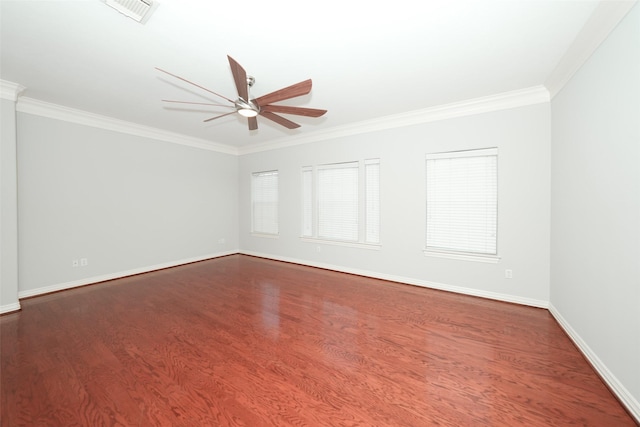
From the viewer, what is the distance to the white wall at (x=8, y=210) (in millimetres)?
3070

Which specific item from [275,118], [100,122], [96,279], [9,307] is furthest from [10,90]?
[275,118]

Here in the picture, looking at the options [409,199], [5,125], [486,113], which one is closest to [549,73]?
[486,113]

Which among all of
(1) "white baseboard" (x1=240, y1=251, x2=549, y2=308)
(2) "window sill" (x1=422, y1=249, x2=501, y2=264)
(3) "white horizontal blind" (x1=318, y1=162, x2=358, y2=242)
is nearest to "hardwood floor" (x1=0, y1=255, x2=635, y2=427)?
(1) "white baseboard" (x1=240, y1=251, x2=549, y2=308)

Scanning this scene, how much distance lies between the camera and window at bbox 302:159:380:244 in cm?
452

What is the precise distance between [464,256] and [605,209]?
1.82m

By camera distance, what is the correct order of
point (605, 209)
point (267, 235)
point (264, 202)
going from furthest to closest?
1. point (264, 202)
2. point (267, 235)
3. point (605, 209)

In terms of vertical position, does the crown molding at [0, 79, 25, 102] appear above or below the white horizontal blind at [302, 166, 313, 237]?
above

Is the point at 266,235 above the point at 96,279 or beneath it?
above

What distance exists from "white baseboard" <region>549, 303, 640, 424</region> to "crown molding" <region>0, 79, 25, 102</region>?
21.4 feet

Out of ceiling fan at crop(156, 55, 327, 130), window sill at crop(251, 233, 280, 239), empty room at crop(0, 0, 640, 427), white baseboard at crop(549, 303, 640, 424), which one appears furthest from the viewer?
window sill at crop(251, 233, 280, 239)

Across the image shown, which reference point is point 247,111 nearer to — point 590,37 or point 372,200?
point 372,200

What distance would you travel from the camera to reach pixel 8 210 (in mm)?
3125

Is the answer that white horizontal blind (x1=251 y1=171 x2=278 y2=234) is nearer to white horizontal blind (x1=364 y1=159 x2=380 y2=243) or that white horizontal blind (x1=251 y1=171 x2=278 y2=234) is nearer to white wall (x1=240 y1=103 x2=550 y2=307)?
white wall (x1=240 y1=103 x2=550 y2=307)

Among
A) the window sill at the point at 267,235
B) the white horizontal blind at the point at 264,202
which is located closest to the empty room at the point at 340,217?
the window sill at the point at 267,235
